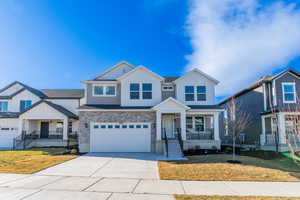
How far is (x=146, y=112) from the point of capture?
15.8 meters

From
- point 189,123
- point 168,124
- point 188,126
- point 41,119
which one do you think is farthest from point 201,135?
point 41,119

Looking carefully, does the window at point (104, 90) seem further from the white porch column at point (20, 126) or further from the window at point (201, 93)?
the white porch column at point (20, 126)

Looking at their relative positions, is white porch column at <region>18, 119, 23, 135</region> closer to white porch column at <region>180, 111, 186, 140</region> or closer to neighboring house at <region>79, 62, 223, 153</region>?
neighboring house at <region>79, 62, 223, 153</region>

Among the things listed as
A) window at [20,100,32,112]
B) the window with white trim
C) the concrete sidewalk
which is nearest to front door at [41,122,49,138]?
window at [20,100,32,112]

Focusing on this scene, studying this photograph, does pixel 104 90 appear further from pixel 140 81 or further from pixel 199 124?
pixel 199 124

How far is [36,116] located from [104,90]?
8573 millimetres

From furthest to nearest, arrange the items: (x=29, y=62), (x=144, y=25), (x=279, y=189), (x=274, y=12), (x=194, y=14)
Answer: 1. (x=29, y=62)
2. (x=144, y=25)
3. (x=194, y=14)
4. (x=274, y=12)
5. (x=279, y=189)

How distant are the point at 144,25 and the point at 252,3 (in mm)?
8721

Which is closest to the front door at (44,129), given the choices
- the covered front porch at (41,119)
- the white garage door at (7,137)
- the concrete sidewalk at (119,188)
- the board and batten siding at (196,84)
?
the covered front porch at (41,119)

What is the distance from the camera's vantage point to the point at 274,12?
37.7 ft

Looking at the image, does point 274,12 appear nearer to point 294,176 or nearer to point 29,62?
point 294,176

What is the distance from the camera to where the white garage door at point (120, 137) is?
15.3 metres

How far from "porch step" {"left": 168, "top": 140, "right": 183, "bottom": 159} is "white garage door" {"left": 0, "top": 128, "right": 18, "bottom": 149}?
17.3 m

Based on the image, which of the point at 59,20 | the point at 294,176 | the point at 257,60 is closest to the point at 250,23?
the point at 257,60
